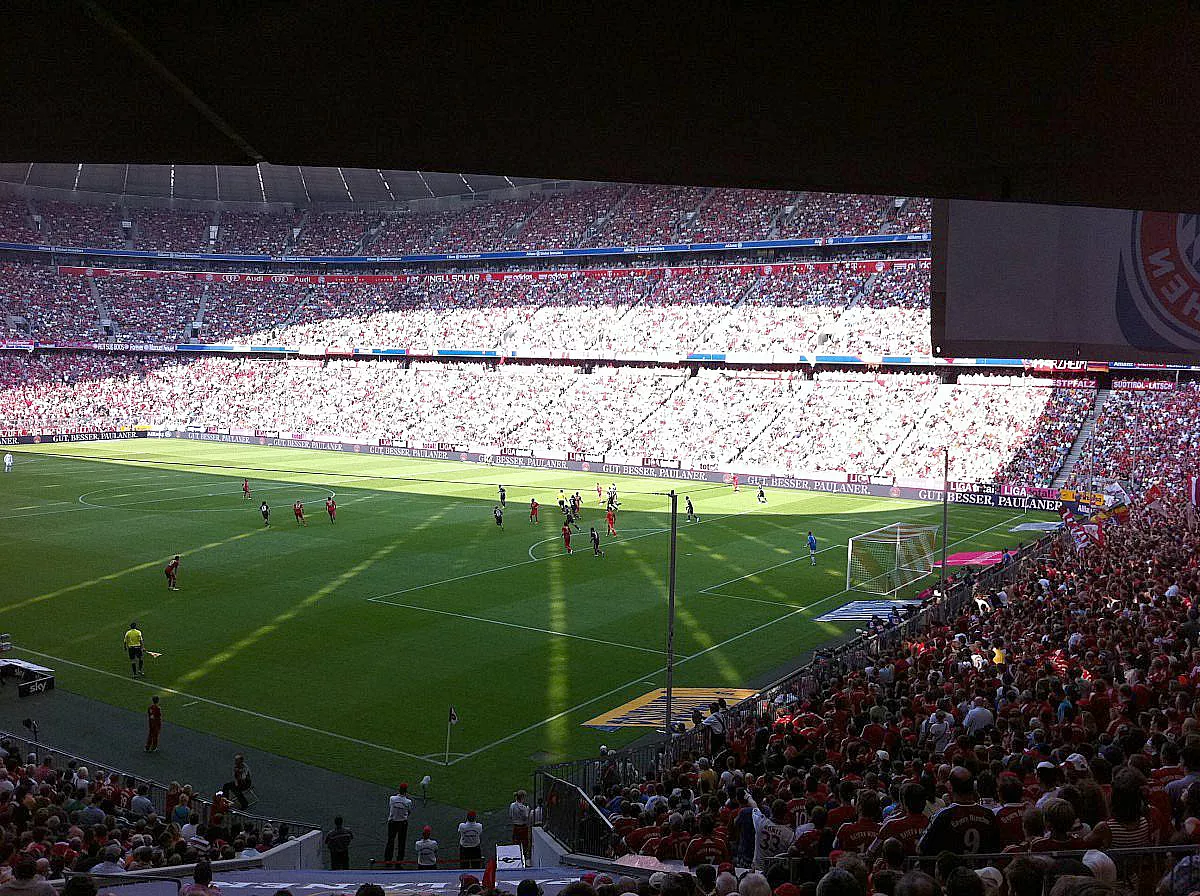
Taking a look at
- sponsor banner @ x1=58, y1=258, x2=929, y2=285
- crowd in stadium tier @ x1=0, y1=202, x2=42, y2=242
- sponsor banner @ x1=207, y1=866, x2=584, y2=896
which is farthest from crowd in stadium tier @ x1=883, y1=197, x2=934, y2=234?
crowd in stadium tier @ x1=0, y1=202, x2=42, y2=242

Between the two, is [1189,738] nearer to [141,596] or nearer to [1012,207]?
[1012,207]

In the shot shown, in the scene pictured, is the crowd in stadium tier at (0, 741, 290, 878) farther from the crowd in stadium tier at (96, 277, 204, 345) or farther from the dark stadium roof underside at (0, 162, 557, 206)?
the crowd in stadium tier at (96, 277, 204, 345)

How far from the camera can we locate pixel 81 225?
3762 inches

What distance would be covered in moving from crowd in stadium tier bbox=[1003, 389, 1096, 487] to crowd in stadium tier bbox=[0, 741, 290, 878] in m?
46.5

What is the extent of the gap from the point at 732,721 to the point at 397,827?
651 cm

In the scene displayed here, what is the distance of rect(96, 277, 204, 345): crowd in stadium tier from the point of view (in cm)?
9231

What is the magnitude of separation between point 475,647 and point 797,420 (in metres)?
42.4

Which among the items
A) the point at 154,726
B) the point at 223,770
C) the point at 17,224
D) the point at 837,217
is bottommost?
the point at 223,770

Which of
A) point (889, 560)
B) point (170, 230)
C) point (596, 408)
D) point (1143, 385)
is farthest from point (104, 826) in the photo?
point (170, 230)

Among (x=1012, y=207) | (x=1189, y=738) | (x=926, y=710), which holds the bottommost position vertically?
(x=926, y=710)

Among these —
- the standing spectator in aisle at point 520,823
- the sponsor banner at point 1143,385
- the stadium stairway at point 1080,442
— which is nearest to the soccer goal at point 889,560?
the stadium stairway at point 1080,442

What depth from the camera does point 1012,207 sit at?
28.1 feet

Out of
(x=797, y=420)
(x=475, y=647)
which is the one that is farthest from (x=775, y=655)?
(x=797, y=420)

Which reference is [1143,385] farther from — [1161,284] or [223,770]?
[1161,284]
